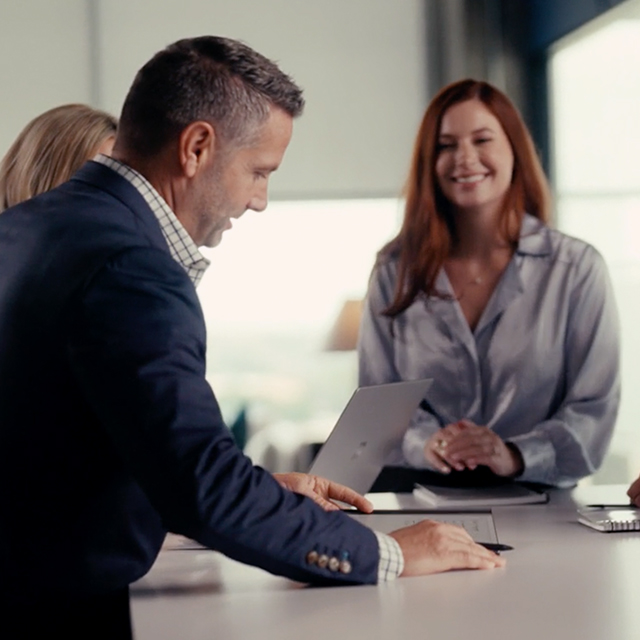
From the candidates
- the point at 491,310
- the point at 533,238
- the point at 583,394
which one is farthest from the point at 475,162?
the point at 583,394

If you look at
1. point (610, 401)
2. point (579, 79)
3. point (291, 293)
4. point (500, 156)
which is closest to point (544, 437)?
point (610, 401)

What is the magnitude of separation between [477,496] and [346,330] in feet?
10.0

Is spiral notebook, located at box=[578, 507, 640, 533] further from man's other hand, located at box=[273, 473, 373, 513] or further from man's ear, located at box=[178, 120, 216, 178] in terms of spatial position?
man's ear, located at box=[178, 120, 216, 178]

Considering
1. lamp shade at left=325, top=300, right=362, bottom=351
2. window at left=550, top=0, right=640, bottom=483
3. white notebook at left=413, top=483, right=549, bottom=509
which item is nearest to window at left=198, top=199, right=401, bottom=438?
lamp shade at left=325, top=300, right=362, bottom=351

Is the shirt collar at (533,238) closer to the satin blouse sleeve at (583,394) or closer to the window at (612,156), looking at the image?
the satin blouse sleeve at (583,394)

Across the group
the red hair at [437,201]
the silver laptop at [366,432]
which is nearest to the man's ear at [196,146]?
the silver laptop at [366,432]

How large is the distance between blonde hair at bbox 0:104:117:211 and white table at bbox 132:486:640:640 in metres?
1.26

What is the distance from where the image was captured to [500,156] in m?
3.27

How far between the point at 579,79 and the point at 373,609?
177 inches

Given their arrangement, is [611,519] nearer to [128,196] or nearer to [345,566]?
[345,566]

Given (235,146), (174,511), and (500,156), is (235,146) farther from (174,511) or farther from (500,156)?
(500,156)

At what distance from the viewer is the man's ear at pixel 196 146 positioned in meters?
1.71

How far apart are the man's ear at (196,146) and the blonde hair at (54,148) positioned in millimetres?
1194

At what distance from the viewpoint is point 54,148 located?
9.39ft
